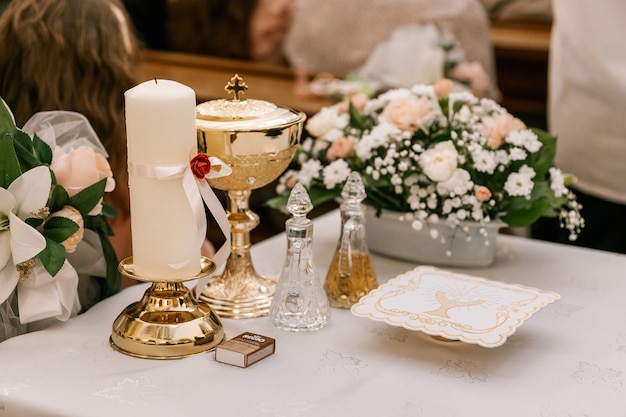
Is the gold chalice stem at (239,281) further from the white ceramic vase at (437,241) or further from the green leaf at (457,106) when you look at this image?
the green leaf at (457,106)

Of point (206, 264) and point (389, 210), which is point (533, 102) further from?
point (206, 264)

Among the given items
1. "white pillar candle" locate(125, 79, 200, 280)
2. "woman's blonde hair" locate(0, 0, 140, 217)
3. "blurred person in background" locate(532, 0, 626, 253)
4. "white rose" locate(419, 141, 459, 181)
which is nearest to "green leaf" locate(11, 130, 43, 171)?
"white pillar candle" locate(125, 79, 200, 280)

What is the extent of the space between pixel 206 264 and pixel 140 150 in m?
0.17

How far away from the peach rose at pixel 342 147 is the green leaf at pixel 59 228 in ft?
1.54

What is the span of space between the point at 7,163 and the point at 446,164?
0.60 metres

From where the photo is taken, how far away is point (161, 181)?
1.04 m

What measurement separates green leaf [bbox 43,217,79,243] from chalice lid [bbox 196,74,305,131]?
20cm

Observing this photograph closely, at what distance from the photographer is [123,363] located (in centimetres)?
105

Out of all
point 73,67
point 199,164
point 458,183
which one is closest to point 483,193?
point 458,183

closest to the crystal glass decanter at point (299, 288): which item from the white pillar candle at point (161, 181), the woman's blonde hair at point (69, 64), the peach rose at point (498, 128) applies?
the white pillar candle at point (161, 181)

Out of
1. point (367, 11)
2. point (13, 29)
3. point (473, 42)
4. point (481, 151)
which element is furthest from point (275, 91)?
point (481, 151)

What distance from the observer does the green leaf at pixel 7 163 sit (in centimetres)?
105

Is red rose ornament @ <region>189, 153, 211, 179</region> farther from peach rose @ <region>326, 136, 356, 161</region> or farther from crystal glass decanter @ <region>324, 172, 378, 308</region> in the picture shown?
peach rose @ <region>326, 136, 356, 161</region>

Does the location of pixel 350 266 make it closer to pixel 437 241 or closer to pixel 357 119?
pixel 437 241
